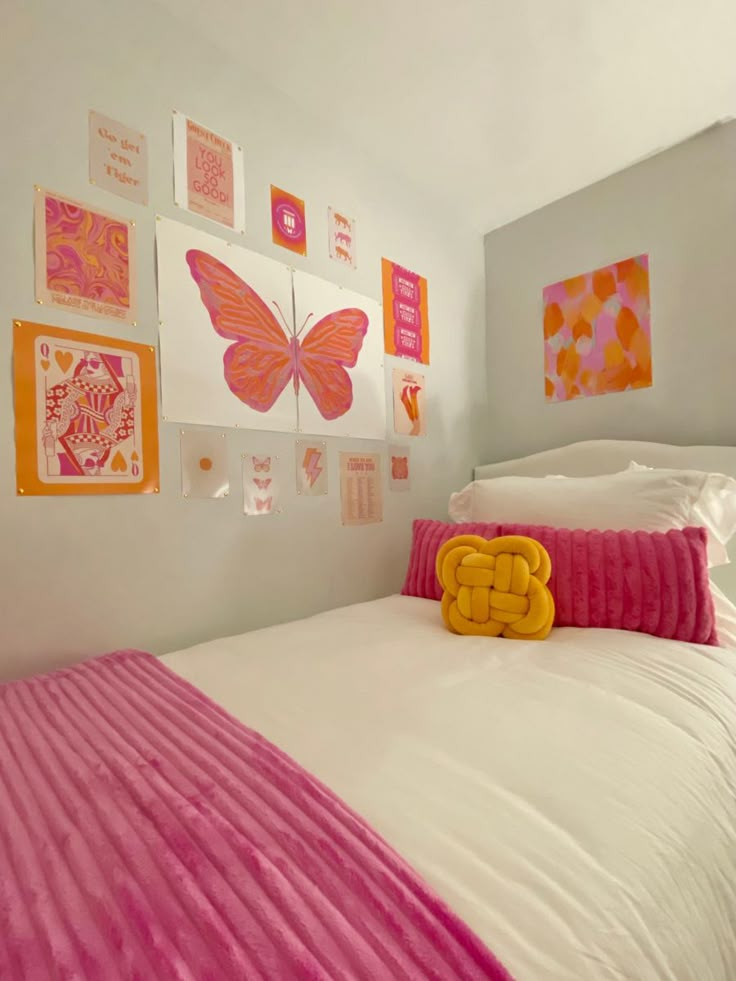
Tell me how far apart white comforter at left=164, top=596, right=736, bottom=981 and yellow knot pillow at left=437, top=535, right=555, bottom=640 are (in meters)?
0.08

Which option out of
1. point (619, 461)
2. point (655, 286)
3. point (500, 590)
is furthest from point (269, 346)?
point (655, 286)

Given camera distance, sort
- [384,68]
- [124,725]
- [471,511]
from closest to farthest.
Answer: [124,725] < [384,68] < [471,511]

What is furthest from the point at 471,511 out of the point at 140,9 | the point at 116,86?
the point at 140,9

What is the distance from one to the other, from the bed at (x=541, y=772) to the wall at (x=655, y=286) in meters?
0.96

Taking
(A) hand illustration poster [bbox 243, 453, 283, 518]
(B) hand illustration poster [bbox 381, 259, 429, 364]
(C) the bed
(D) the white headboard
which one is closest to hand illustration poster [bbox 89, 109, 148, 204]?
(A) hand illustration poster [bbox 243, 453, 283, 518]

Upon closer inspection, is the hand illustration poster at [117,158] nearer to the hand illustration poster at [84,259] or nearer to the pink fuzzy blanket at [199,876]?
the hand illustration poster at [84,259]

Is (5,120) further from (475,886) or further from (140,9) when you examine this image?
(475,886)

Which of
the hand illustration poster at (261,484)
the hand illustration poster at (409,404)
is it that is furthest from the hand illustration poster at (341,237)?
the hand illustration poster at (261,484)

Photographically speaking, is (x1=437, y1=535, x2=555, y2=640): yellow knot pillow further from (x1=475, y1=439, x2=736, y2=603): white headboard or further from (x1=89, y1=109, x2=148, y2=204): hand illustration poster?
(x1=89, y1=109, x2=148, y2=204): hand illustration poster

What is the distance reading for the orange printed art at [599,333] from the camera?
178 centimetres

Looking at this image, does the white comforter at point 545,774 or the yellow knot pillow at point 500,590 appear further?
the yellow knot pillow at point 500,590

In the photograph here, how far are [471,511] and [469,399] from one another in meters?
0.70

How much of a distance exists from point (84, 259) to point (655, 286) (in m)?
1.72

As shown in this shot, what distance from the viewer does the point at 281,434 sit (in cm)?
149
